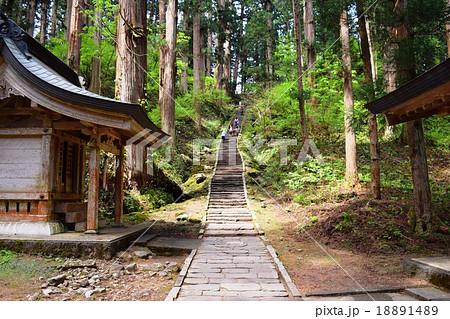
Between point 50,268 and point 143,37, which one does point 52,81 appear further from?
point 143,37

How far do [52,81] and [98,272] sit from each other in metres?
4.26

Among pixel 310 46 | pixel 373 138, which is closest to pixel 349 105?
pixel 373 138

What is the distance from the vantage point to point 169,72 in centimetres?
1727

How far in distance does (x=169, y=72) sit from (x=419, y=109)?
541 inches

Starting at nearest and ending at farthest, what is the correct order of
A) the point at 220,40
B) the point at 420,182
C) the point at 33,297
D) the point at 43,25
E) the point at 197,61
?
the point at 33,297
the point at 420,182
the point at 43,25
the point at 197,61
the point at 220,40

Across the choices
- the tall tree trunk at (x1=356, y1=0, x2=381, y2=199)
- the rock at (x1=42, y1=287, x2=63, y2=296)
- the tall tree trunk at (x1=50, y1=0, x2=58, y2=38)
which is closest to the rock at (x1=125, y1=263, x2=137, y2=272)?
the rock at (x1=42, y1=287, x2=63, y2=296)

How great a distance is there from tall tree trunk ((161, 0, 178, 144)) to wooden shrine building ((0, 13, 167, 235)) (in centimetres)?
968

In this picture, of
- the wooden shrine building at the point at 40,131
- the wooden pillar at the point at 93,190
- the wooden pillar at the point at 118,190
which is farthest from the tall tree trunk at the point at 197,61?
the wooden pillar at the point at 93,190

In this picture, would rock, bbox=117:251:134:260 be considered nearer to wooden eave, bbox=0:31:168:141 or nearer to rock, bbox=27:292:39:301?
rock, bbox=27:292:39:301

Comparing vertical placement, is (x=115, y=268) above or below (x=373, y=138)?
below

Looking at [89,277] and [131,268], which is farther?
[131,268]

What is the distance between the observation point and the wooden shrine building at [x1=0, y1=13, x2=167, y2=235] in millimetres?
6434

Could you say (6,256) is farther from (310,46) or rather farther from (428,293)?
(310,46)

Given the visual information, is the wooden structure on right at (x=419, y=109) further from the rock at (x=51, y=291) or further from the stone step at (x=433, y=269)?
the rock at (x=51, y=291)
